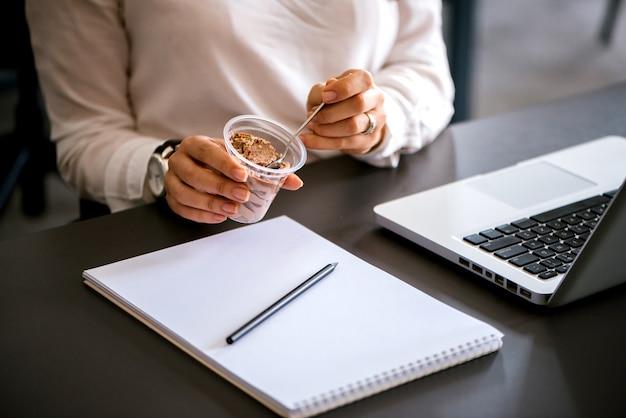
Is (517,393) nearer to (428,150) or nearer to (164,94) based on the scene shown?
(428,150)

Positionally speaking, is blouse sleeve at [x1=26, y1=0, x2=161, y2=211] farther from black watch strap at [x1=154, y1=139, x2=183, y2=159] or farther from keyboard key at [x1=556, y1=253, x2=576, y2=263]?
keyboard key at [x1=556, y1=253, x2=576, y2=263]

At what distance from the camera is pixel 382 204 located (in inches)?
36.0

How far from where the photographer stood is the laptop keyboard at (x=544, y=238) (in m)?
0.78

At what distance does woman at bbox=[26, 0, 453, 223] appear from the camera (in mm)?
1084

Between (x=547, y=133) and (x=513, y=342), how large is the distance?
55cm

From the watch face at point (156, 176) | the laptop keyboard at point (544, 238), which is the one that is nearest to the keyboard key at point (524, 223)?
the laptop keyboard at point (544, 238)

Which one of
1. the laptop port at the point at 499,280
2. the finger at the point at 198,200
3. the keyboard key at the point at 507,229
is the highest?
the keyboard key at the point at 507,229

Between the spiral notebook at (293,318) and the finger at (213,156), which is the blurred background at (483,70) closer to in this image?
the finger at (213,156)

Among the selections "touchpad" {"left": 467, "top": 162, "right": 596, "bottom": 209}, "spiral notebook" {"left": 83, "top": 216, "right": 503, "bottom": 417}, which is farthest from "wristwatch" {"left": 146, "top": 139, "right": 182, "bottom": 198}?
"touchpad" {"left": 467, "top": 162, "right": 596, "bottom": 209}

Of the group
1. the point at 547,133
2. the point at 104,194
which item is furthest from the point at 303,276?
the point at 547,133

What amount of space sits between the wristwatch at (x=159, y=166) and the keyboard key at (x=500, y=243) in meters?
0.41

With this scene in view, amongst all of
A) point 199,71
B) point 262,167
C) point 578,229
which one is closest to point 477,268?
point 578,229

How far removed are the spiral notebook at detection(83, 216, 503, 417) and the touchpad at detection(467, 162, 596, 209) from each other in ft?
0.75

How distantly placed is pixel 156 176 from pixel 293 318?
1.21 ft
